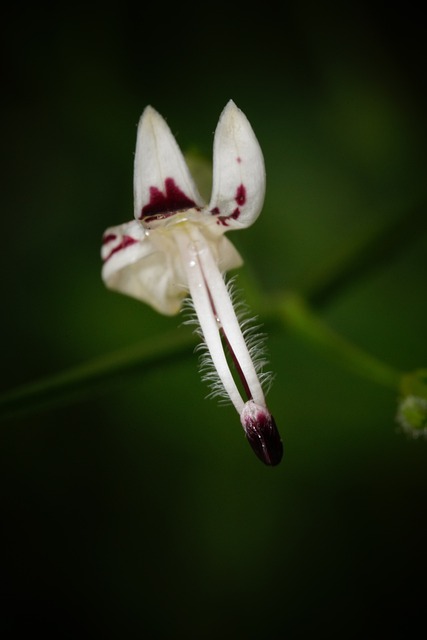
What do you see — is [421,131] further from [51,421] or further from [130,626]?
[130,626]

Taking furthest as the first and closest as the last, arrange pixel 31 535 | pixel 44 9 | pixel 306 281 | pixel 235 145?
pixel 31 535 → pixel 44 9 → pixel 306 281 → pixel 235 145

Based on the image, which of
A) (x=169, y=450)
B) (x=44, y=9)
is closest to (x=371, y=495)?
(x=169, y=450)

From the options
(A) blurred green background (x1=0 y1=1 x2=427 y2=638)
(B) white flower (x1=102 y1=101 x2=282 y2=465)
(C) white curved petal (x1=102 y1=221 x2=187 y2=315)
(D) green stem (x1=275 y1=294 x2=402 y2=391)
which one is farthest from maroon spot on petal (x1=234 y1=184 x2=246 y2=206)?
(A) blurred green background (x1=0 y1=1 x2=427 y2=638)

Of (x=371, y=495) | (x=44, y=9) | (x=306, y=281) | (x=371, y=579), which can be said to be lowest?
(x=371, y=579)

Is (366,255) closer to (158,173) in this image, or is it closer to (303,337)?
(303,337)

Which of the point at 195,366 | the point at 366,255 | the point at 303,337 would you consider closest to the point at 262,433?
the point at 303,337

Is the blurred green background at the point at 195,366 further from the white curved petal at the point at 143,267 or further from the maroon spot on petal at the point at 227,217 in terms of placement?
the maroon spot on petal at the point at 227,217
